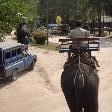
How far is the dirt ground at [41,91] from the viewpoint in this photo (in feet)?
47.5

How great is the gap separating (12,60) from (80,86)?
355 inches

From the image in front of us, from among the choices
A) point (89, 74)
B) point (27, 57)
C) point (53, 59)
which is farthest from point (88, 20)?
point (89, 74)

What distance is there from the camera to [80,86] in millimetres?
10016

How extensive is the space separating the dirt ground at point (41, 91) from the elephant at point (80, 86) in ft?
12.3

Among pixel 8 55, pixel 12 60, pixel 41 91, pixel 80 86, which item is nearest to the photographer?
pixel 80 86

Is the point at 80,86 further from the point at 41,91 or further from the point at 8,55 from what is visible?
the point at 8,55

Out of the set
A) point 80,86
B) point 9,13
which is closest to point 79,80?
point 80,86

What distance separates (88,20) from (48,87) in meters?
55.7

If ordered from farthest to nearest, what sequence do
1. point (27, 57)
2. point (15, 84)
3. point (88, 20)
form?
point (88, 20), point (27, 57), point (15, 84)

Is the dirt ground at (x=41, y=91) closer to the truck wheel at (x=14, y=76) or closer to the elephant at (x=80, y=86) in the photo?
the truck wheel at (x=14, y=76)

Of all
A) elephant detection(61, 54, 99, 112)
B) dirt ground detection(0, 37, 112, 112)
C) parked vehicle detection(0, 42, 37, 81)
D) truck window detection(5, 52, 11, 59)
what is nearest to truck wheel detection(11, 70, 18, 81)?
parked vehicle detection(0, 42, 37, 81)

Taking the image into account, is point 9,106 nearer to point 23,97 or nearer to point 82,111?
point 23,97

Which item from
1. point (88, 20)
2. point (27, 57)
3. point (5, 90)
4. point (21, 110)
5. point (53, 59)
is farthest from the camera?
point (88, 20)

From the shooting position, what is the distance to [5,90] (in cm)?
1694
